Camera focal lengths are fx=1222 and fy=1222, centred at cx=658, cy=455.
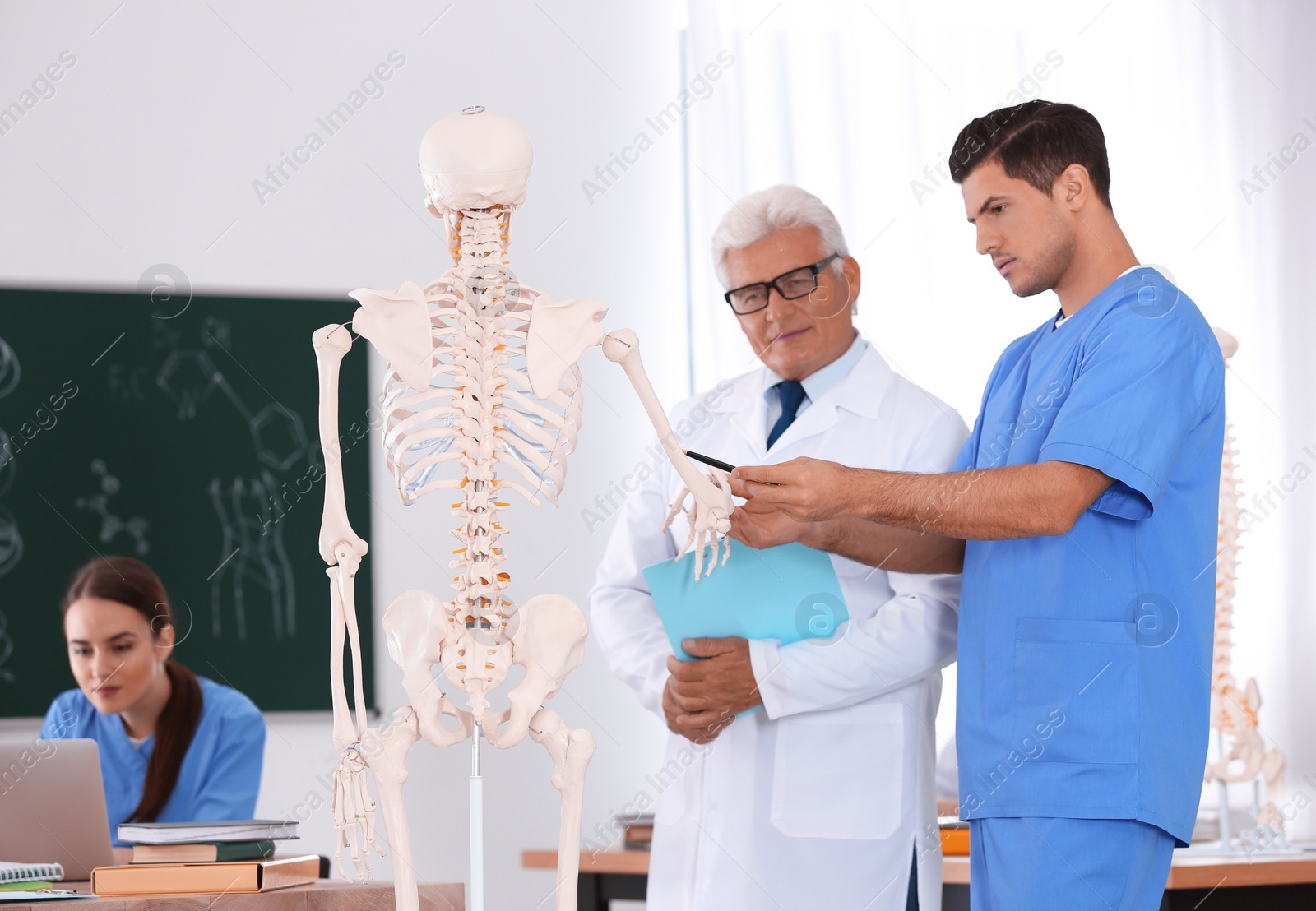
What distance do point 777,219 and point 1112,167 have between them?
7.44 ft

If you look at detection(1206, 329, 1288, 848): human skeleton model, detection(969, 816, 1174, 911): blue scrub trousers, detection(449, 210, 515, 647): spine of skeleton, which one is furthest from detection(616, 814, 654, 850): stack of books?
detection(449, 210, 515, 647): spine of skeleton

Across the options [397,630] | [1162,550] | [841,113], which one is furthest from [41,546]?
[1162,550]

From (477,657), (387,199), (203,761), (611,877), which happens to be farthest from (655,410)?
(387,199)

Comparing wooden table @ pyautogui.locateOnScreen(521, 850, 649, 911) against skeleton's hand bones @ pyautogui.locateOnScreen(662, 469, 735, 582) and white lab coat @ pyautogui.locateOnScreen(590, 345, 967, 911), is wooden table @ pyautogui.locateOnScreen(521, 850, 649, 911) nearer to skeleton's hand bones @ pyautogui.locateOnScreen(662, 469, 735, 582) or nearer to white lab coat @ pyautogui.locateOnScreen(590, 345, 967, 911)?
white lab coat @ pyautogui.locateOnScreen(590, 345, 967, 911)

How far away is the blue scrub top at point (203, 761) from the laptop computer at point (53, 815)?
3.39 feet

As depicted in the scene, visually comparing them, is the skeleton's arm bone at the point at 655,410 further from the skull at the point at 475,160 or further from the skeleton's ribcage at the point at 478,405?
the skull at the point at 475,160

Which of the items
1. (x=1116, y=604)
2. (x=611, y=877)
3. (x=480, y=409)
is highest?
(x=480, y=409)

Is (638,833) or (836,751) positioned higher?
(836,751)

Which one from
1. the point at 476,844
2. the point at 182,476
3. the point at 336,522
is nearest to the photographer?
the point at 476,844

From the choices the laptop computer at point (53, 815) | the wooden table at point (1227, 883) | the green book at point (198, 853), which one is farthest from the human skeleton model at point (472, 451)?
the wooden table at point (1227, 883)

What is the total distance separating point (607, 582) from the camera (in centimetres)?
234

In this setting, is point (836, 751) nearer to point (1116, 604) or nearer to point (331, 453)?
point (1116, 604)

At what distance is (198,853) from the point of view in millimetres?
1593

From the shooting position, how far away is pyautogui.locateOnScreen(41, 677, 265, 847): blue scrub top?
9.48ft
